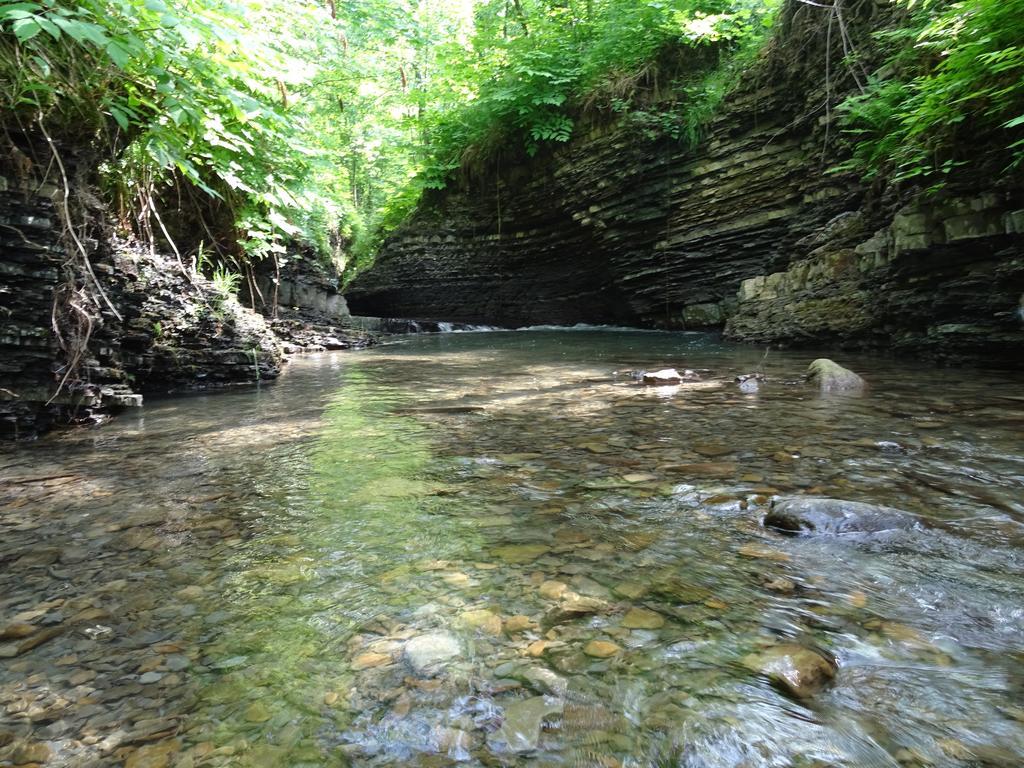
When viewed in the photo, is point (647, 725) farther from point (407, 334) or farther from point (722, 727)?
point (407, 334)

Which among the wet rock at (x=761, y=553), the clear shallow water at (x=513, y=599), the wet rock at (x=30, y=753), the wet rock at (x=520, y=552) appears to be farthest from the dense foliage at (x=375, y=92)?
the wet rock at (x=761, y=553)

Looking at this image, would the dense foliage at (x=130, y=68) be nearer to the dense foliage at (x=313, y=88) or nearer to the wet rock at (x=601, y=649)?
the dense foliage at (x=313, y=88)

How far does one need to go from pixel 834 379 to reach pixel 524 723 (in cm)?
476

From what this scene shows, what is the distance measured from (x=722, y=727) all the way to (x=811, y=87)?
11.5m

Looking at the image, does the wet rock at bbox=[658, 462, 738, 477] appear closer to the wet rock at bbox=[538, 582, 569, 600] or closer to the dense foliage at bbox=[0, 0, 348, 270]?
the wet rock at bbox=[538, 582, 569, 600]

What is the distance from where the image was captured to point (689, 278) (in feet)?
41.3

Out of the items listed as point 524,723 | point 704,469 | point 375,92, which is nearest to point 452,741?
point 524,723

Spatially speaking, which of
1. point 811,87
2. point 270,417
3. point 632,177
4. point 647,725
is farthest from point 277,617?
point 632,177

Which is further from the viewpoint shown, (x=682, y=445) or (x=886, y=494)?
(x=682, y=445)

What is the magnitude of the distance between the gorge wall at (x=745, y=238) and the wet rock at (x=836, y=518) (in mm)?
4690

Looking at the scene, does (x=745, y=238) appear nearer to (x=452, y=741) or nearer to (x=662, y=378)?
(x=662, y=378)

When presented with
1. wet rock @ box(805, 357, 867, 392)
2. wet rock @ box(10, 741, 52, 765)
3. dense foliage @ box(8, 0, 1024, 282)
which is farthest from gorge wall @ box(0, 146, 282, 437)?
wet rock @ box(805, 357, 867, 392)

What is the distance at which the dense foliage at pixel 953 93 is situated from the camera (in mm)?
4797

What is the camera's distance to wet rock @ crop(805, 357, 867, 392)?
4.87 meters
